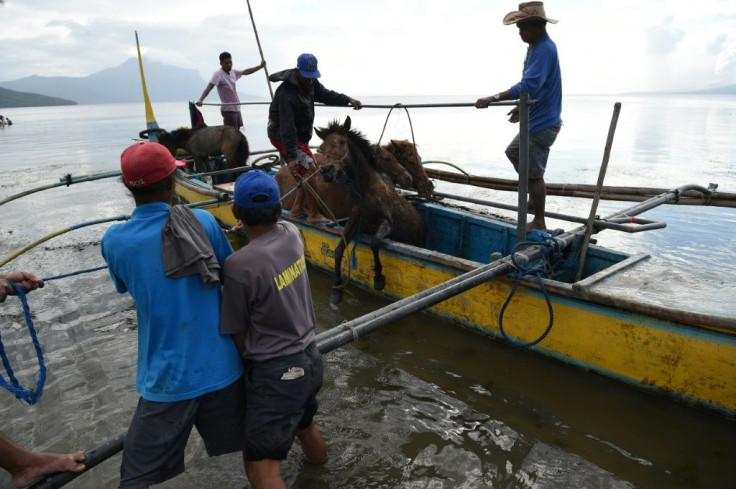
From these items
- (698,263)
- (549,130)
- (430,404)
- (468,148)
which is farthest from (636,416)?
(468,148)

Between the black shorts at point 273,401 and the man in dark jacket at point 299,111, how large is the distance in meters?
4.54

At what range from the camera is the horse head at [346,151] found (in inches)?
229

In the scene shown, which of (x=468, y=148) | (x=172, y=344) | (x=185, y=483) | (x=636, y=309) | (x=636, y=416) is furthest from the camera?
(x=468, y=148)

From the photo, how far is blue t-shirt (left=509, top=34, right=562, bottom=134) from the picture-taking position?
496cm

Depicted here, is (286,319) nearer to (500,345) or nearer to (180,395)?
(180,395)

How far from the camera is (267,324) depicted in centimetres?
238

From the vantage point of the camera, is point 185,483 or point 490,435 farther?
point 490,435

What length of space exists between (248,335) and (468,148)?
2620cm

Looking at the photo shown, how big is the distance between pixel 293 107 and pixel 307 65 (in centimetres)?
65

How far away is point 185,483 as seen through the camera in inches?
143

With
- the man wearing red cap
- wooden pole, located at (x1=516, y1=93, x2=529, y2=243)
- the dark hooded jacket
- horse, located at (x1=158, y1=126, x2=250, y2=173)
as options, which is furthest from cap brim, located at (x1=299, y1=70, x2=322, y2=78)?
horse, located at (x1=158, y1=126, x2=250, y2=173)

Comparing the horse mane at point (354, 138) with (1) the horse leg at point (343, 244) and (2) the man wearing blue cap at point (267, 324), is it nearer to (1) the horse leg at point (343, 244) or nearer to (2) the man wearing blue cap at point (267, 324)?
(1) the horse leg at point (343, 244)

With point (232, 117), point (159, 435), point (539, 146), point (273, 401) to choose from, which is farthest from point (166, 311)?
point (232, 117)

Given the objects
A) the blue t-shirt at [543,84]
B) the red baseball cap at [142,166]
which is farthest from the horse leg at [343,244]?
the red baseball cap at [142,166]
